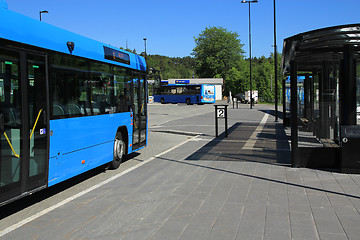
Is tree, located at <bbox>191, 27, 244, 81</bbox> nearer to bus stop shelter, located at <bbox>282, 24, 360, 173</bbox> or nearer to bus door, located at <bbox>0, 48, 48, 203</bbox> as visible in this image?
bus stop shelter, located at <bbox>282, 24, 360, 173</bbox>

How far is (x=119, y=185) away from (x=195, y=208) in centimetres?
209

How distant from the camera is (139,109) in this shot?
10.1 metres

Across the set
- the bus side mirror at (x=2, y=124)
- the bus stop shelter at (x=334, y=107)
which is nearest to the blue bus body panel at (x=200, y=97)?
the bus stop shelter at (x=334, y=107)

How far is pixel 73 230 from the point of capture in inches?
183

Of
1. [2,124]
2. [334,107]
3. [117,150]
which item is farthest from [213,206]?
[334,107]

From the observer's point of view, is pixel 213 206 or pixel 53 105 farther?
pixel 53 105

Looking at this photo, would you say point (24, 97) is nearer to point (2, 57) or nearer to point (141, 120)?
point (2, 57)

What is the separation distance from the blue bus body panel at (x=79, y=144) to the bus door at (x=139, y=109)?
1127mm

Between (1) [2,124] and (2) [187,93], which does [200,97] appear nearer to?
(2) [187,93]

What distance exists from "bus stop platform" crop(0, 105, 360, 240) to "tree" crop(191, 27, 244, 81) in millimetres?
83742

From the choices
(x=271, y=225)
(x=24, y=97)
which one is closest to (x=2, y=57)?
(x=24, y=97)

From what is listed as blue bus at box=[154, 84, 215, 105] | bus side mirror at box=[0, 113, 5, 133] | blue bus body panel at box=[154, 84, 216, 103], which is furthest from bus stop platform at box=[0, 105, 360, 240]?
blue bus at box=[154, 84, 215, 105]

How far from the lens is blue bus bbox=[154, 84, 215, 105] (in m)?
59.4

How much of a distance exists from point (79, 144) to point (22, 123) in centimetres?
172
